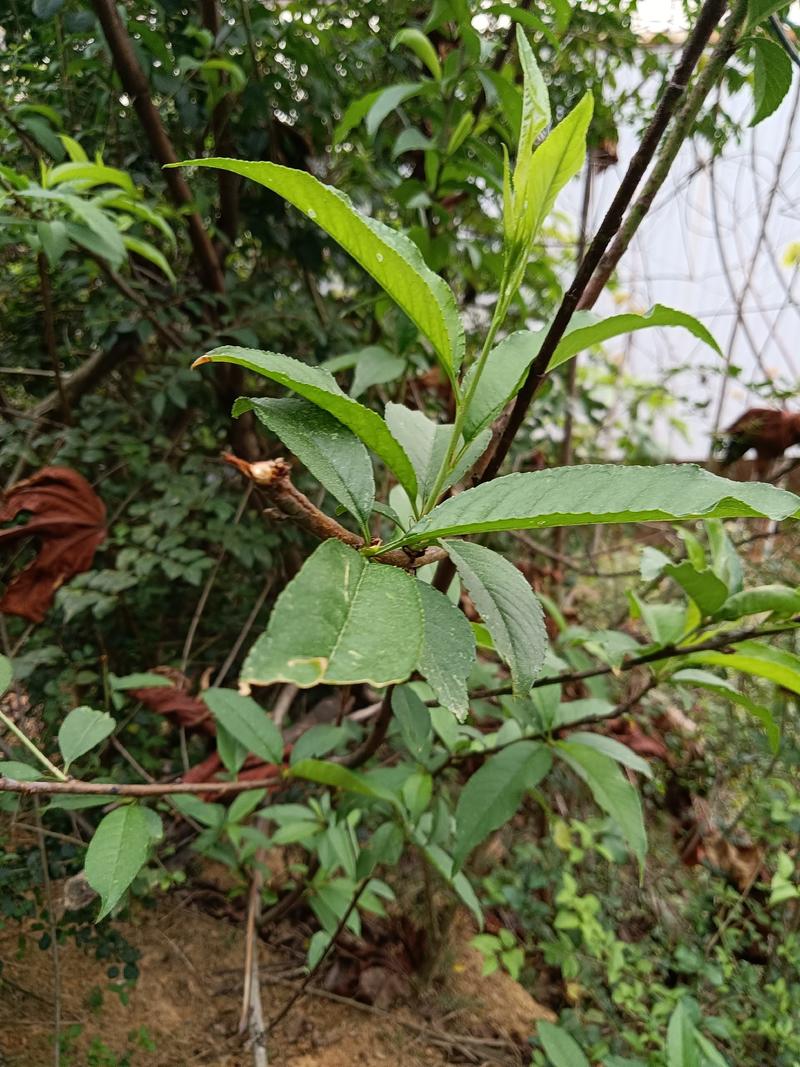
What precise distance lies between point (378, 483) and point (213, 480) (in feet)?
0.98

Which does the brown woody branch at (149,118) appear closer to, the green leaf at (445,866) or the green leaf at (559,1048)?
the green leaf at (445,866)

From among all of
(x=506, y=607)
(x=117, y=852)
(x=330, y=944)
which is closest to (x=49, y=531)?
(x=117, y=852)

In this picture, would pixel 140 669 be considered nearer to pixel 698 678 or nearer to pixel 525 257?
pixel 698 678

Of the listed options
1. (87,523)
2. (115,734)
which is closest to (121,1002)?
(115,734)

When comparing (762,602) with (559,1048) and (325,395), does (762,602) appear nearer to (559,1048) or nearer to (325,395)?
(325,395)

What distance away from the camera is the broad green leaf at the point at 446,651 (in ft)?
0.94

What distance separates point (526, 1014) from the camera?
3.57 ft

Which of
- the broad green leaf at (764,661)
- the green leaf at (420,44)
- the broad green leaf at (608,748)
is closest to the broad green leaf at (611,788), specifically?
the broad green leaf at (608,748)

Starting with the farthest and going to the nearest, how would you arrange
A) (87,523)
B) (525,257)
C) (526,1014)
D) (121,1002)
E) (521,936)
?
(521,936), (526,1014), (87,523), (121,1002), (525,257)

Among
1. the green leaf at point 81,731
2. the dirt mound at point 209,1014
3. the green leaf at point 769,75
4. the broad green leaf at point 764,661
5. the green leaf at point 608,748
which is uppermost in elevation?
the green leaf at point 769,75

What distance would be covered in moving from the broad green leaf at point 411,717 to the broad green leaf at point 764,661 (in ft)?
0.83

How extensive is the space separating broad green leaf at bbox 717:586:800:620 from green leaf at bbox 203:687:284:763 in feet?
1.51

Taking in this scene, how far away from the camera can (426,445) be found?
44 cm

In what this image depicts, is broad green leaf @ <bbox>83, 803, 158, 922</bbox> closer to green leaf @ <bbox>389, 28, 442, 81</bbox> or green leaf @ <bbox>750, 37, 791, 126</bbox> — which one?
green leaf @ <bbox>750, 37, 791, 126</bbox>
